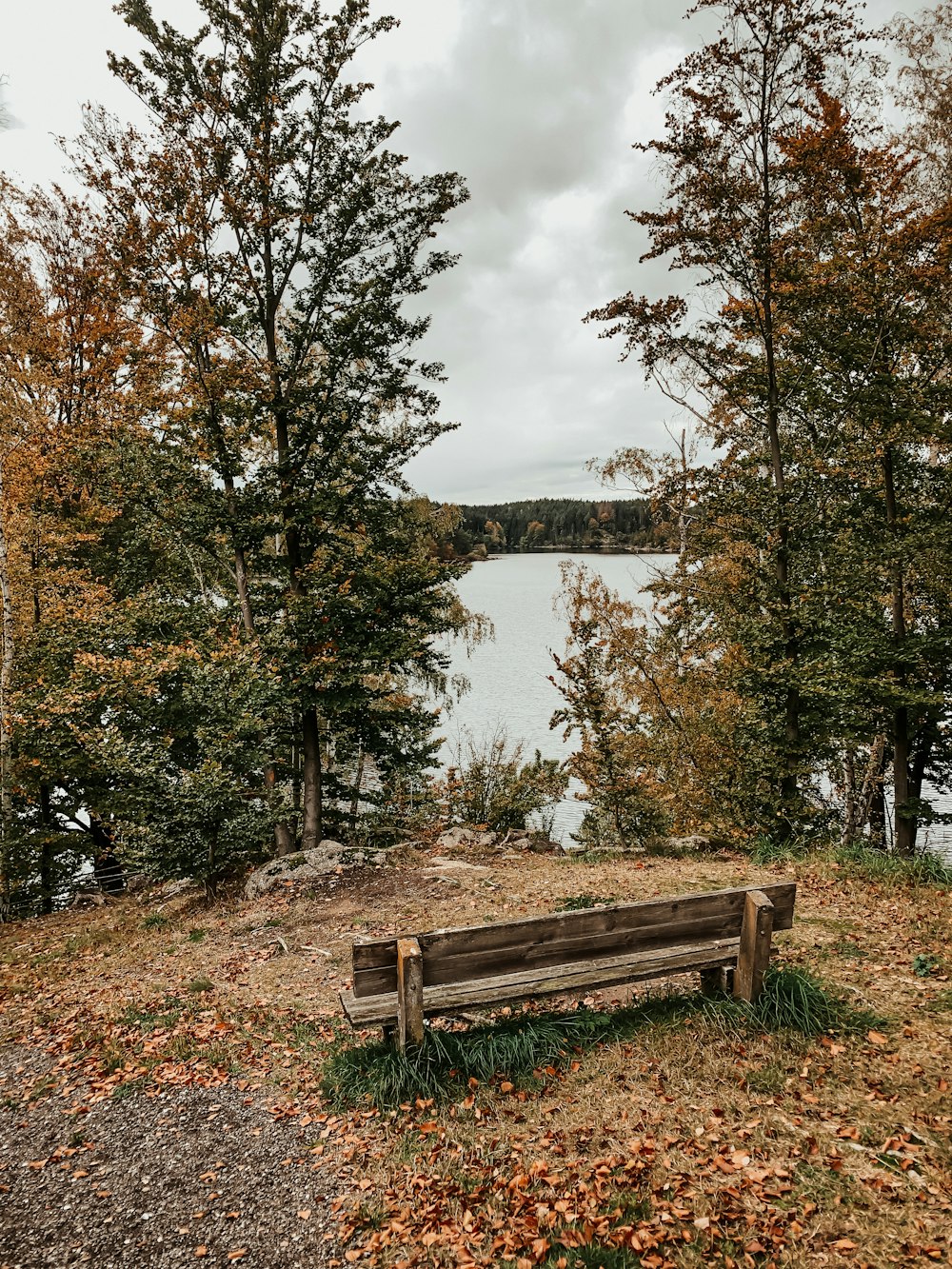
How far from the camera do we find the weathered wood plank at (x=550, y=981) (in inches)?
172

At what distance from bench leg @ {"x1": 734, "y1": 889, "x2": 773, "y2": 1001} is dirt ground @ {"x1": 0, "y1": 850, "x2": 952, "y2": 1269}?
1.14 feet

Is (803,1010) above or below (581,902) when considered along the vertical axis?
above

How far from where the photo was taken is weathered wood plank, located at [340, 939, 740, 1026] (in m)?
4.37

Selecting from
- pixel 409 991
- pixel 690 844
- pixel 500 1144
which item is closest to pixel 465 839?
pixel 690 844

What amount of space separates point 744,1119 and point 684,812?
11.1 m

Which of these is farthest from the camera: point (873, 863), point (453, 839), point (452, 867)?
point (453, 839)

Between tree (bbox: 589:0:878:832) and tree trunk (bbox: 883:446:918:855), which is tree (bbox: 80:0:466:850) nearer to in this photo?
tree (bbox: 589:0:878:832)

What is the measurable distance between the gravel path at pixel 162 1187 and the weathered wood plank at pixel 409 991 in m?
0.90

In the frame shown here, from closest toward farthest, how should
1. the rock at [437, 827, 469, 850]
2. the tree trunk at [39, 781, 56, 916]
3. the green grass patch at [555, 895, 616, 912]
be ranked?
the green grass patch at [555, 895, 616, 912]
the rock at [437, 827, 469, 850]
the tree trunk at [39, 781, 56, 916]

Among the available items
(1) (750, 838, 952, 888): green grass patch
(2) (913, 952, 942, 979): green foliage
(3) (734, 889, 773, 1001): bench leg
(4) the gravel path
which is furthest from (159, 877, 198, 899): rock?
(2) (913, 952, 942, 979): green foliage

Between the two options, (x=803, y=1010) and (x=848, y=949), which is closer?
(x=803, y=1010)

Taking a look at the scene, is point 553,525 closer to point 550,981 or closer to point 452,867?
point 452,867

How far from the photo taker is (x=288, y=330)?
11.4m

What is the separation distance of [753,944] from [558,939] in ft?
4.83
